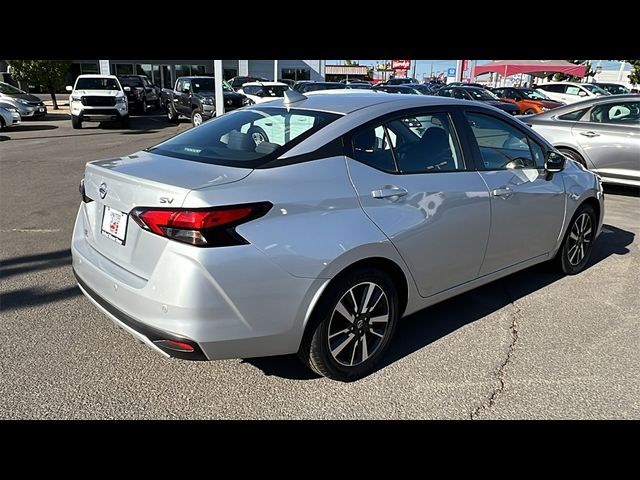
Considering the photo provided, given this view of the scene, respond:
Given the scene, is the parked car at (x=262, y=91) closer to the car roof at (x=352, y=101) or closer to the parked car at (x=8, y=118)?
the parked car at (x=8, y=118)

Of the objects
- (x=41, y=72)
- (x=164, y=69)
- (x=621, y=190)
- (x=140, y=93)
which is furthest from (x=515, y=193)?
(x=164, y=69)

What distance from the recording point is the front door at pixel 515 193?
363 centimetres

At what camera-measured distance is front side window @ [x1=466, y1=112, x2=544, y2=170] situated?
369 centimetres

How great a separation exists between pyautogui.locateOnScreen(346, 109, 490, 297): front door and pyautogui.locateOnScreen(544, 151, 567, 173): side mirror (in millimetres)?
983

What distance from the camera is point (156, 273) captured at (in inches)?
95.4

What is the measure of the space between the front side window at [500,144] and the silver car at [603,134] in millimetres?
4648

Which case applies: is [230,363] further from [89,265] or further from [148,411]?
[89,265]

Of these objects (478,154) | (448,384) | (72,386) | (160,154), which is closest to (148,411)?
(72,386)

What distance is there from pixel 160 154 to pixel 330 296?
4.53 feet

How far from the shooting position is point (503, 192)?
3.63 metres

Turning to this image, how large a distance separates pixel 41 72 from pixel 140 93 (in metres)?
4.22

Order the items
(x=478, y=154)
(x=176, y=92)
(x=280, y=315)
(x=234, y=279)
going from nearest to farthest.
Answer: (x=234, y=279)
(x=280, y=315)
(x=478, y=154)
(x=176, y=92)

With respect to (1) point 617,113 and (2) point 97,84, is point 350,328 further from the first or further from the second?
(2) point 97,84

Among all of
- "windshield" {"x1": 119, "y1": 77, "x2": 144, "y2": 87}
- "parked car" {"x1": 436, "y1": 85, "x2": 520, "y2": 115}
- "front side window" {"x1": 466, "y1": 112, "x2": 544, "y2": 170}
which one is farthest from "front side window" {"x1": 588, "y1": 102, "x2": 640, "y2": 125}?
"windshield" {"x1": 119, "y1": 77, "x2": 144, "y2": 87}
